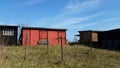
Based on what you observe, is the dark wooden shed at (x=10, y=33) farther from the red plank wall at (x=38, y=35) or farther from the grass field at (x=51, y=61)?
the grass field at (x=51, y=61)

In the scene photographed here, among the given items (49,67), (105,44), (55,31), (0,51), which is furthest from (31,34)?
(49,67)

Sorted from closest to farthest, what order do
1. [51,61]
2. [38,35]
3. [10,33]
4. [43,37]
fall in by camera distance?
[51,61] → [10,33] → [38,35] → [43,37]

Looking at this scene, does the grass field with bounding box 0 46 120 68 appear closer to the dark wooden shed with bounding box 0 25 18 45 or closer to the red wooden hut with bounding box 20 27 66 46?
the red wooden hut with bounding box 20 27 66 46

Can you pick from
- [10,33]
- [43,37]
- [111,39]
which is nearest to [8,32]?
[10,33]

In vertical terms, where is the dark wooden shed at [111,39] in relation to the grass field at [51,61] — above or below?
above

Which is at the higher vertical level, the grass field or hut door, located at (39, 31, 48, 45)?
hut door, located at (39, 31, 48, 45)

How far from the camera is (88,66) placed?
1254 centimetres

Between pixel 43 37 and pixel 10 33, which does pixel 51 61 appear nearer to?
pixel 43 37

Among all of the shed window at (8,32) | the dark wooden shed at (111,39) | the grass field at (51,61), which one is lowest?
the grass field at (51,61)

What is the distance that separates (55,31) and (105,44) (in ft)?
27.1

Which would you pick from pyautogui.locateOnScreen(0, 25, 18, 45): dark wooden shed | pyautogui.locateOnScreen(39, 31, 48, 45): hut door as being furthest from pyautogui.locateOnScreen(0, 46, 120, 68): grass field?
pyautogui.locateOnScreen(0, 25, 18, 45): dark wooden shed

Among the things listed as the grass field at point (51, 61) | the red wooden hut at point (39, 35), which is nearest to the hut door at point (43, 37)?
the red wooden hut at point (39, 35)

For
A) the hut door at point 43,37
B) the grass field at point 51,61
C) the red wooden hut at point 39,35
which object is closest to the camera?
the grass field at point 51,61

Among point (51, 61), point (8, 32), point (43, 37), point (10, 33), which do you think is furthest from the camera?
point (43, 37)
